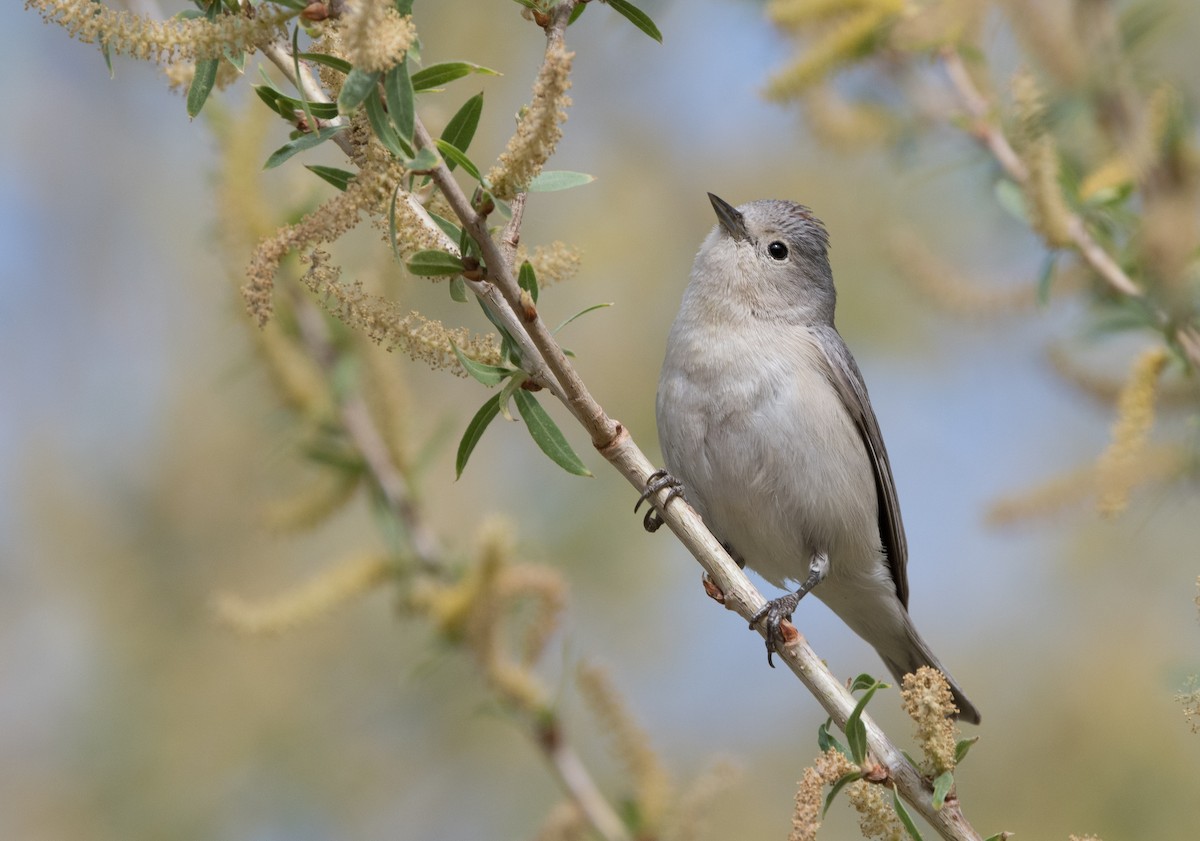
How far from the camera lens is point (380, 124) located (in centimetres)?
212

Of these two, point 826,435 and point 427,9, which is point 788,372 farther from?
point 427,9

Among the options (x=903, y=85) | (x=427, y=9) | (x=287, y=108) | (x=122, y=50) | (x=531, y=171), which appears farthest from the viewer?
(x=427, y=9)

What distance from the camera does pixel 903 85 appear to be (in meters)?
4.30

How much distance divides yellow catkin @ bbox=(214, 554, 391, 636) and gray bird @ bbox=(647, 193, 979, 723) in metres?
1.26

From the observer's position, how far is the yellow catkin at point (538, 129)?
212cm

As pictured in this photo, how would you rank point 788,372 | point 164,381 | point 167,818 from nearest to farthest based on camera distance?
point 788,372
point 167,818
point 164,381

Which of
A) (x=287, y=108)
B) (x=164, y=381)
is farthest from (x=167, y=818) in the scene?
(x=287, y=108)

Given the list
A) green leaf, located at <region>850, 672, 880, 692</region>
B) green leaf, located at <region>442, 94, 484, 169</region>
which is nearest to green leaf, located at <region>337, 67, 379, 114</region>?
green leaf, located at <region>442, 94, 484, 169</region>

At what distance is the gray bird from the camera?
471cm

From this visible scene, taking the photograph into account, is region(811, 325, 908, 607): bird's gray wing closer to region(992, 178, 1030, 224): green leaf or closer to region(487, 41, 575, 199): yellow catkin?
region(992, 178, 1030, 224): green leaf

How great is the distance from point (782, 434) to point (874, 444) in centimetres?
71

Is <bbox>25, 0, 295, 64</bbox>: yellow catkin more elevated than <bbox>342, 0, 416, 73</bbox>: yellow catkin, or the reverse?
<bbox>25, 0, 295, 64</bbox>: yellow catkin

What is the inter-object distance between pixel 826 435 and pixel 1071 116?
8.05 ft

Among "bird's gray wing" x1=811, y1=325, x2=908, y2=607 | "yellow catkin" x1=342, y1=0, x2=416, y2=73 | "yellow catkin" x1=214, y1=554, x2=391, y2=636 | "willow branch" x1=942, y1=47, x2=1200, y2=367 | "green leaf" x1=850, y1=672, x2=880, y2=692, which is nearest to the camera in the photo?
"yellow catkin" x1=342, y1=0, x2=416, y2=73
